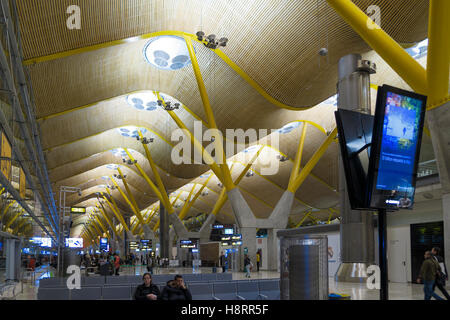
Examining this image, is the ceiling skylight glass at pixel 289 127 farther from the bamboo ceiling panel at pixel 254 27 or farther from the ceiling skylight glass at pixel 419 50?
the bamboo ceiling panel at pixel 254 27

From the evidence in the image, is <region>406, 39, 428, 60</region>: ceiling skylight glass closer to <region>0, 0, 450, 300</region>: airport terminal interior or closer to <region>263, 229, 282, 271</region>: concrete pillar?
<region>0, 0, 450, 300</region>: airport terminal interior

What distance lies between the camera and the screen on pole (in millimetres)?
4676

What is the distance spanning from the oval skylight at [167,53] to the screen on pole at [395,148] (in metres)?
23.1

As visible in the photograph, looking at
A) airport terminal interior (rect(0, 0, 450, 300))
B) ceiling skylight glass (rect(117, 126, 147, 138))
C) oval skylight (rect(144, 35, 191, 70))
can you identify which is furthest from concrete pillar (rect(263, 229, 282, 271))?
ceiling skylight glass (rect(117, 126, 147, 138))

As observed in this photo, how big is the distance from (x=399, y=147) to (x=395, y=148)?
0.25 ft

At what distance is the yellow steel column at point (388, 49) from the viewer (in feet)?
33.4

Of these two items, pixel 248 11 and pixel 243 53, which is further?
pixel 243 53

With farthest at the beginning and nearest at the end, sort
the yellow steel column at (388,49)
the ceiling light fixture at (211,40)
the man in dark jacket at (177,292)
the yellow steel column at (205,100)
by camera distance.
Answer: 1. the yellow steel column at (205,100)
2. the ceiling light fixture at (211,40)
3. the yellow steel column at (388,49)
4. the man in dark jacket at (177,292)

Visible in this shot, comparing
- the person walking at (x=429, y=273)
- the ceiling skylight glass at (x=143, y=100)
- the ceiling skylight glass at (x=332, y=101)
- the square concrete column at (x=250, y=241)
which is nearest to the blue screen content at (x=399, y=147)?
the person walking at (x=429, y=273)

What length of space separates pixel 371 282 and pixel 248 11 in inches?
520

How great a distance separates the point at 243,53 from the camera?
2319cm

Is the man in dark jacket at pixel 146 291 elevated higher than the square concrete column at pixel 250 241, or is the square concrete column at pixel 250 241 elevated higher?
the man in dark jacket at pixel 146 291
